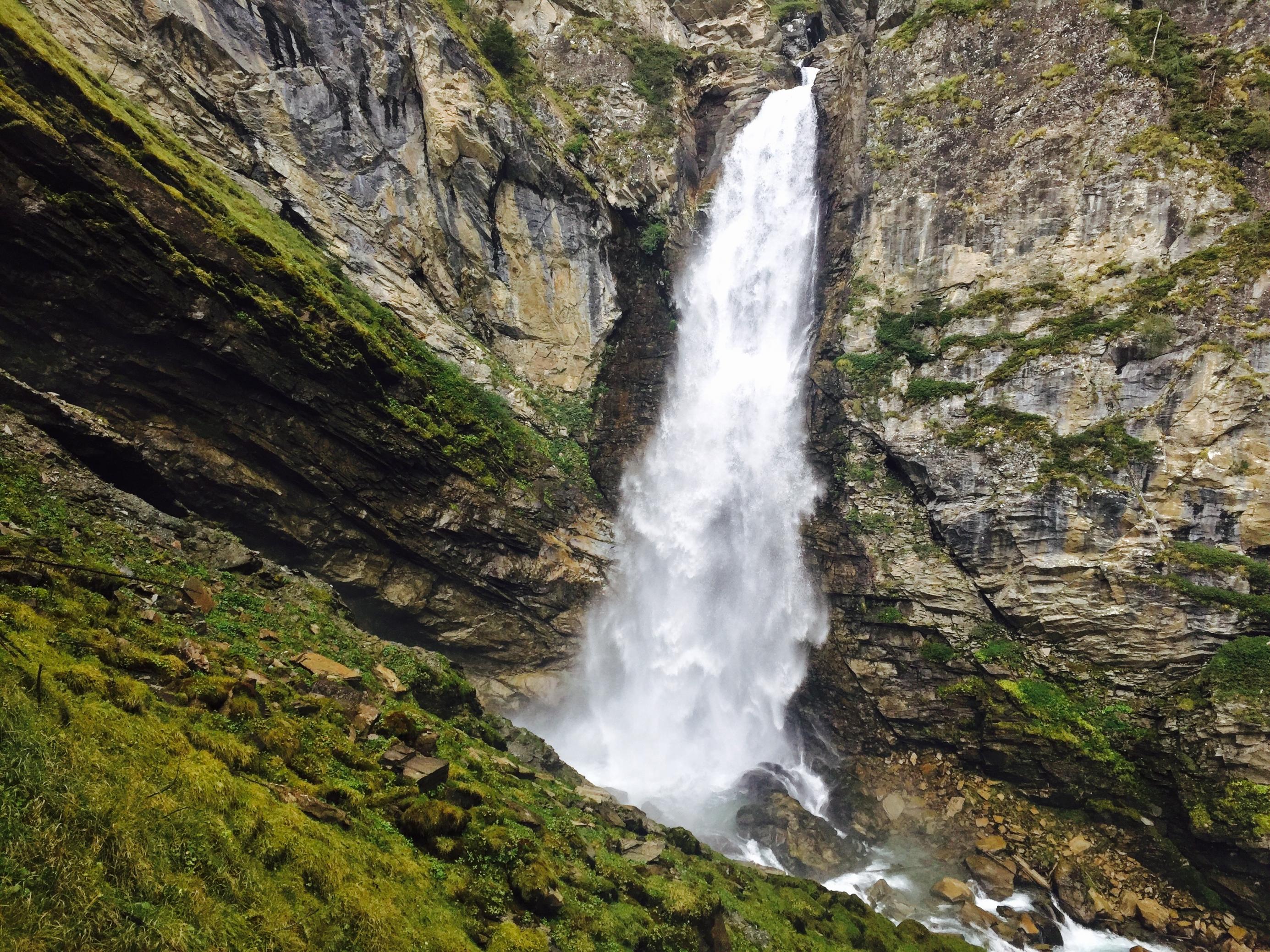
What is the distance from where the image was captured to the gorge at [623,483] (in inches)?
264

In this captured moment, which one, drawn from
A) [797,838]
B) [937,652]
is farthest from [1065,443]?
[797,838]

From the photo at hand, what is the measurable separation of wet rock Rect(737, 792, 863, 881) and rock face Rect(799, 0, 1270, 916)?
12.7 feet

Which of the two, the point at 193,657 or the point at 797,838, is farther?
the point at 797,838

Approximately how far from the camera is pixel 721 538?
2478 cm

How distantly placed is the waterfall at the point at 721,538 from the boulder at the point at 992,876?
651 cm

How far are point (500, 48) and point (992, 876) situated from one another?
3900cm

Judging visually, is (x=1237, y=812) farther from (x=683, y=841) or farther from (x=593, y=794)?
(x=593, y=794)

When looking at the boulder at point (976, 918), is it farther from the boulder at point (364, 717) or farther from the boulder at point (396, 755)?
the boulder at point (364, 717)

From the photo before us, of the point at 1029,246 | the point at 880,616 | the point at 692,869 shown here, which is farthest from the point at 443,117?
the point at 692,869

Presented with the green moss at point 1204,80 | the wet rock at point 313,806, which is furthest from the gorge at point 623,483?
the green moss at point 1204,80

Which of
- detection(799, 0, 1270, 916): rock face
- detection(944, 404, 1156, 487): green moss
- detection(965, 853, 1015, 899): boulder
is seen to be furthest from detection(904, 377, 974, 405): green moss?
detection(965, 853, 1015, 899): boulder

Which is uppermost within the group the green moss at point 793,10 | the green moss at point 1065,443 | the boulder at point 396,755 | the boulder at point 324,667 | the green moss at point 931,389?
the green moss at point 793,10

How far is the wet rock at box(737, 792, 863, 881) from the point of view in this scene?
16.4m

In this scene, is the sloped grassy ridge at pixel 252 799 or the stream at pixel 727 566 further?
the stream at pixel 727 566
